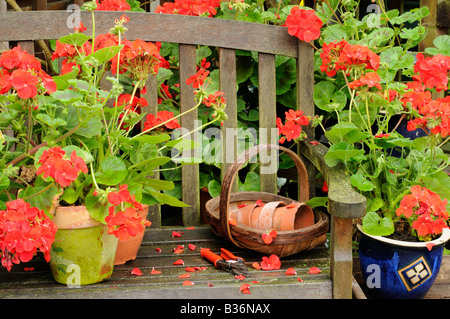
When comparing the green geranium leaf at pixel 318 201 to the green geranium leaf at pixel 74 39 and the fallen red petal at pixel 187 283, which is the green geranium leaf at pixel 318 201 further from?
the green geranium leaf at pixel 74 39

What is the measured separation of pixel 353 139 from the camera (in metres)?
1.48

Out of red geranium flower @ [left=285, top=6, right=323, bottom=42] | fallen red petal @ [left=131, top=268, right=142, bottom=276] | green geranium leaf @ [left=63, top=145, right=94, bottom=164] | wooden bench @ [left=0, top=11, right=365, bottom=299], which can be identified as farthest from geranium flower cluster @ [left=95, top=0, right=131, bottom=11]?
fallen red petal @ [left=131, top=268, right=142, bottom=276]

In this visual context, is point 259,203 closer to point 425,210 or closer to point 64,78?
point 425,210

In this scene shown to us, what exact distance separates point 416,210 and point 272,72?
2.21 ft

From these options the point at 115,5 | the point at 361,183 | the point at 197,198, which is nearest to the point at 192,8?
the point at 115,5

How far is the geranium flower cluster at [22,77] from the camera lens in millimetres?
1052

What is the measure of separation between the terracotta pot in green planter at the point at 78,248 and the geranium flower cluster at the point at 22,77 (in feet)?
0.93

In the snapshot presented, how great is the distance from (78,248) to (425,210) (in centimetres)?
84

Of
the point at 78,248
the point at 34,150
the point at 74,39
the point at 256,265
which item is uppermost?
the point at 74,39

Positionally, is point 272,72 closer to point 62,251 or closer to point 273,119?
point 273,119

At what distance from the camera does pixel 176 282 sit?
4.16 feet

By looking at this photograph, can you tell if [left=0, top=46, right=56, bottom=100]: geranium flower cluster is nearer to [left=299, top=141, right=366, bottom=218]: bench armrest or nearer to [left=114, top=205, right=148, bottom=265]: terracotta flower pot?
[left=114, top=205, right=148, bottom=265]: terracotta flower pot

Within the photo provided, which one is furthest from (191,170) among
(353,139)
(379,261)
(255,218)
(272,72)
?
(379,261)

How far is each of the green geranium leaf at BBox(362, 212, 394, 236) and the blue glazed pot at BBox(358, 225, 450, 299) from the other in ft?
0.05
